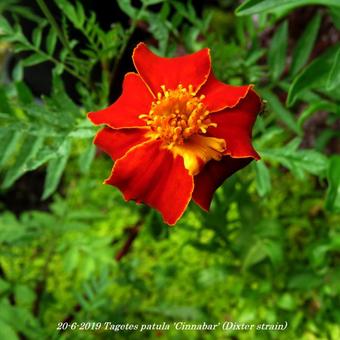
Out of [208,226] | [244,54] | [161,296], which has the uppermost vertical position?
[244,54]

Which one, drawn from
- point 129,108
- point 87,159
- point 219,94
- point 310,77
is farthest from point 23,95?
point 310,77

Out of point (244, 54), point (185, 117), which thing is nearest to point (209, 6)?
point (244, 54)

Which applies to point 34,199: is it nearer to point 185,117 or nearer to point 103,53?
point 103,53

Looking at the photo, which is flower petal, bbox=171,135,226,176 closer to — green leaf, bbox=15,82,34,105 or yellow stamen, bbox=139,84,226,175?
yellow stamen, bbox=139,84,226,175

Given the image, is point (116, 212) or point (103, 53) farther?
point (116, 212)

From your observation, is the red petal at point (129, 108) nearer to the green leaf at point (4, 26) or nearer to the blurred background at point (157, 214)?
the blurred background at point (157, 214)

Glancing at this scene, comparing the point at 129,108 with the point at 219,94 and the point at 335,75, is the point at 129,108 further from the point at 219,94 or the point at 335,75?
the point at 335,75
